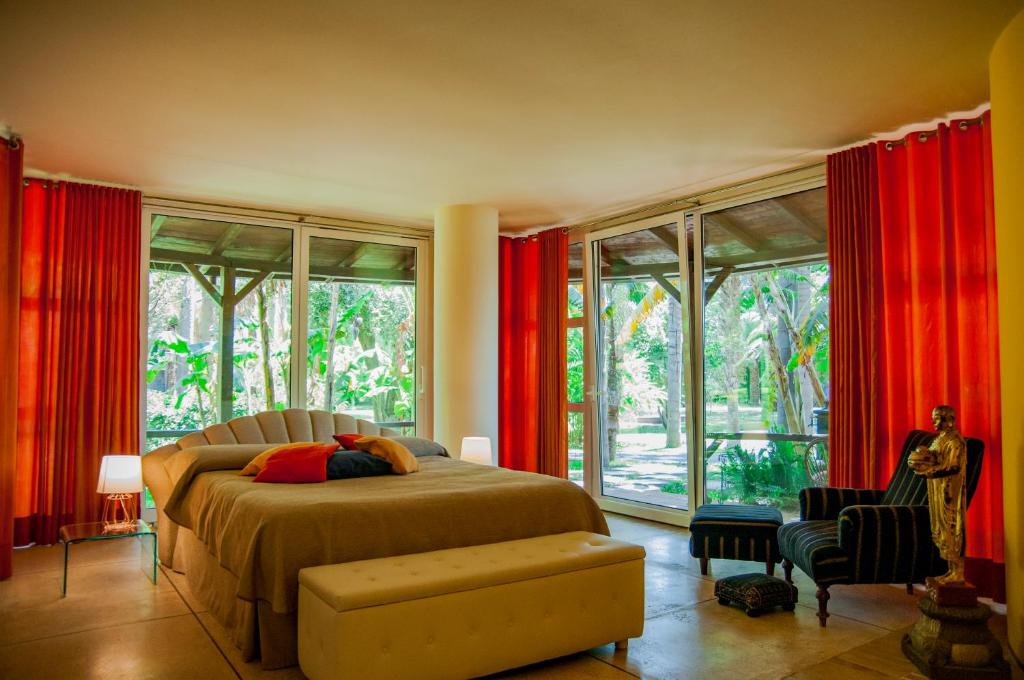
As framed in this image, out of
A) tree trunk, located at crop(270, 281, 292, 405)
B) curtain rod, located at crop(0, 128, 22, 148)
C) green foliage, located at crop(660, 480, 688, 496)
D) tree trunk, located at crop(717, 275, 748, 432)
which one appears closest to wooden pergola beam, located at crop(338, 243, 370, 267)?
tree trunk, located at crop(270, 281, 292, 405)

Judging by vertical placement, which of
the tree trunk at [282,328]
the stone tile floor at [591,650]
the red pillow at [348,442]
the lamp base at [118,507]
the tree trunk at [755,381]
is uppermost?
the tree trunk at [282,328]

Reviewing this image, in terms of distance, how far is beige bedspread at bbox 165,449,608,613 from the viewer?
291 cm

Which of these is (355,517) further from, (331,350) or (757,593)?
(331,350)

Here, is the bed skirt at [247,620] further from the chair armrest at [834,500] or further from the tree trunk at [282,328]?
the chair armrest at [834,500]

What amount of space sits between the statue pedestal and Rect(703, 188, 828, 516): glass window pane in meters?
2.08

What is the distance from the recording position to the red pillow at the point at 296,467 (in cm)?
389

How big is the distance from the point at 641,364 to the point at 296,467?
3.26m

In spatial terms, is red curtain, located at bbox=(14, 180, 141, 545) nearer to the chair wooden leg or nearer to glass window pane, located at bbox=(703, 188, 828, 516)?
glass window pane, located at bbox=(703, 188, 828, 516)

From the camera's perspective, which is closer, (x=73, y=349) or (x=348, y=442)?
(x=348, y=442)

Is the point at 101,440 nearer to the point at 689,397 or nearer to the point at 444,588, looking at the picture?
the point at 444,588

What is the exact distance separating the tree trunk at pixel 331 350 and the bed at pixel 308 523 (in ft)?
7.01

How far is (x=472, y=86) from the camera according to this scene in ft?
12.3

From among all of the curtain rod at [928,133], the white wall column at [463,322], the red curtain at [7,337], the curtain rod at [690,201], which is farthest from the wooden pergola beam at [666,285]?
the red curtain at [7,337]

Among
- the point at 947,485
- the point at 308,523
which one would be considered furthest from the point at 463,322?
the point at 947,485
